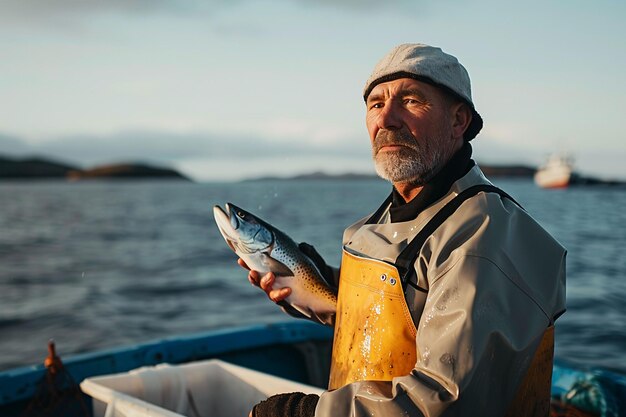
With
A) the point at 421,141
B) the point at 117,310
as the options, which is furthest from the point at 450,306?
the point at 117,310

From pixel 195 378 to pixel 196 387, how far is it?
73mm

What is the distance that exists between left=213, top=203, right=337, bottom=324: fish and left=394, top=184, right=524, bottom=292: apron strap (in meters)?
1.11

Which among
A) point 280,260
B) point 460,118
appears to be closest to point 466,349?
point 460,118

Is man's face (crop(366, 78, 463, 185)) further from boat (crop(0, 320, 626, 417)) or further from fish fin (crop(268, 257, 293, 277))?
boat (crop(0, 320, 626, 417))

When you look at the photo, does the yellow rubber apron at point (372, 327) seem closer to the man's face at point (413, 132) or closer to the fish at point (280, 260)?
the man's face at point (413, 132)

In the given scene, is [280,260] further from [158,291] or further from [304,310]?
[158,291]

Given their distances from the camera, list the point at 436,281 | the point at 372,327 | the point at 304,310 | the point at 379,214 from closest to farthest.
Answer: the point at 436,281 → the point at 372,327 → the point at 379,214 → the point at 304,310

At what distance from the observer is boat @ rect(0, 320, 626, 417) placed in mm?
5277

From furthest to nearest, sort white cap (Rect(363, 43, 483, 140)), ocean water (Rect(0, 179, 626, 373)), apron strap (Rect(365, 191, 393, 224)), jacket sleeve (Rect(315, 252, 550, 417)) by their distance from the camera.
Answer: ocean water (Rect(0, 179, 626, 373)) → apron strap (Rect(365, 191, 393, 224)) → white cap (Rect(363, 43, 483, 140)) → jacket sleeve (Rect(315, 252, 550, 417))

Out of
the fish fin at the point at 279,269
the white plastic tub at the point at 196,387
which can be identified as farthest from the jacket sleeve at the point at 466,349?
the white plastic tub at the point at 196,387

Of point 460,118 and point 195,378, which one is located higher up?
point 460,118

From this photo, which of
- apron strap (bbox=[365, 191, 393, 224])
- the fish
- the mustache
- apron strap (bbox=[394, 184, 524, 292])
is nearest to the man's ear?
the mustache

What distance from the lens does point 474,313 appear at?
9.05 ft

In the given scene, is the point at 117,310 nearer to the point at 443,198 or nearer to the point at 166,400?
the point at 166,400
